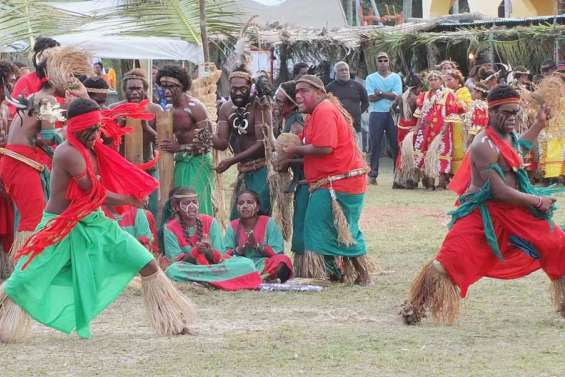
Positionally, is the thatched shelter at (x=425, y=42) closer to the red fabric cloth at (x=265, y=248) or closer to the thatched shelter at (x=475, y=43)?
the thatched shelter at (x=475, y=43)

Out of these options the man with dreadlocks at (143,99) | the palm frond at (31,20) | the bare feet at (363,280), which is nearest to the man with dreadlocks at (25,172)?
the man with dreadlocks at (143,99)

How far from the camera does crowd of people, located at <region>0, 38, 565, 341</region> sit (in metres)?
7.41

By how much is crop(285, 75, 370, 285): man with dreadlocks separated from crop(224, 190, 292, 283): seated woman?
297 mm

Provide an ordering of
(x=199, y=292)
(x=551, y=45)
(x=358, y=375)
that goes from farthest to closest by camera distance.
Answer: (x=551, y=45), (x=199, y=292), (x=358, y=375)

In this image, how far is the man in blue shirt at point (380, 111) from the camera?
18.7 m

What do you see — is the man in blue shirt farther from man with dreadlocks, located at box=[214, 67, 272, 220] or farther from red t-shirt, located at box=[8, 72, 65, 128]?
red t-shirt, located at box=[8, 72, 65, 128]

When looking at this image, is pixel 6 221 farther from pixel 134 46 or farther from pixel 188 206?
pixel 134 46

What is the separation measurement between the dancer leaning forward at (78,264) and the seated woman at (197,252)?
2054 millimetres

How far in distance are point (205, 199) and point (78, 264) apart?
3542 mm

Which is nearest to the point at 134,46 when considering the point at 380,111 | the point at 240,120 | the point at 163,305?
the point at 380,111

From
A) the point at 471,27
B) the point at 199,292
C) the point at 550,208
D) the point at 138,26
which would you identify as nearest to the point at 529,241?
the point at 550,208

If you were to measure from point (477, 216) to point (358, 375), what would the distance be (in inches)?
70.6

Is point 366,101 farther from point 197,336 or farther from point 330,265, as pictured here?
point 197,336

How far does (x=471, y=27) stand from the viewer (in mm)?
22547
